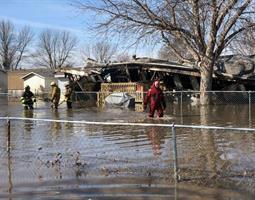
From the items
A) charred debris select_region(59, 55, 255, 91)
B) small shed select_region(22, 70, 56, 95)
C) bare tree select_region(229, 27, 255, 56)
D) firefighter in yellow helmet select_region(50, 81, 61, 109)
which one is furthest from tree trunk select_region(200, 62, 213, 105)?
small shed select_region(22, 70, 56, 95)

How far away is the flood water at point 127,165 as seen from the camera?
7699mm

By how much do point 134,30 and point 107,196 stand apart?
2246 centimetres

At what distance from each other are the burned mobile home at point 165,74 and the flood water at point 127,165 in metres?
20.1

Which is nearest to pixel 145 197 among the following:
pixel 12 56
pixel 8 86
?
pixel 8 86

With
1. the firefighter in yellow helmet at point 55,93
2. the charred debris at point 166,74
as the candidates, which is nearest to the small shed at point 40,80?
the charred debris at point 166,74

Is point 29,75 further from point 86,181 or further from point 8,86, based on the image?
point 86,181

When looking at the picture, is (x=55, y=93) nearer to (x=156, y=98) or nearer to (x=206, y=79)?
(x=206, y=79)

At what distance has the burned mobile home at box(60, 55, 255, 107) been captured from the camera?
115 ft

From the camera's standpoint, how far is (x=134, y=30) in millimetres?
29281

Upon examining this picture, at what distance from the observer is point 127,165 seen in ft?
32.3

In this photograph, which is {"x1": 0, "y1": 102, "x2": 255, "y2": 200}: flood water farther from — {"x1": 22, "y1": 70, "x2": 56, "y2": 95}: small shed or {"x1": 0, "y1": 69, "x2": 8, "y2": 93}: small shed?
{"x1": 0, "y1": 69, "x2": 8, "y2": 93}: small shed

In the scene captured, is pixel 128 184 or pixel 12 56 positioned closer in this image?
pixel 128 184

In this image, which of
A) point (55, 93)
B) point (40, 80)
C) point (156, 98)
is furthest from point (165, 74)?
point (40, 80)

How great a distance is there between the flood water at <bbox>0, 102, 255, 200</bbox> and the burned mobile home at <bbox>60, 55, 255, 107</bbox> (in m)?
20.1
